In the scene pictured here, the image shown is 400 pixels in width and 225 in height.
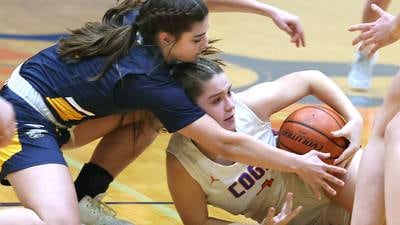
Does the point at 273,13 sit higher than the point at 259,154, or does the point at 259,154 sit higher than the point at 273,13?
the point at 273,13

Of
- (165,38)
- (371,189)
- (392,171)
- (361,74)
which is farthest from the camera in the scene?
(361,74)

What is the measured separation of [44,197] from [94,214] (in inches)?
17.9

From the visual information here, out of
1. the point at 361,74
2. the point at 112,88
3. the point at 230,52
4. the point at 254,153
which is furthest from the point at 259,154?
the point at 230,52

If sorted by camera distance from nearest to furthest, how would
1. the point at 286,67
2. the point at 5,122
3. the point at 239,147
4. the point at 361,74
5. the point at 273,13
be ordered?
the point at 5,122, the point at 239,147, the point at 273,13, the point at 361,74, the point at 286,67

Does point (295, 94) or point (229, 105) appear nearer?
point (229, 105)

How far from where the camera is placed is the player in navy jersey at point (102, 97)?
329cm

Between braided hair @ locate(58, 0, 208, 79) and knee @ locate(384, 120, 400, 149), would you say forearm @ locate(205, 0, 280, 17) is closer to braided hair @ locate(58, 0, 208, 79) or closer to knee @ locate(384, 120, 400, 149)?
braided hair @ locate(58, 0, 208, 79)

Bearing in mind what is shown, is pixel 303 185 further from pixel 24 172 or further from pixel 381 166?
pixel 24 172

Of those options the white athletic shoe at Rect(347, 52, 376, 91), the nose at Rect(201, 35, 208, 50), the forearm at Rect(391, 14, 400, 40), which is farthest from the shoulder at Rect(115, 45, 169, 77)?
the white athletic shoe at Rect(347, 52, 376, 91)

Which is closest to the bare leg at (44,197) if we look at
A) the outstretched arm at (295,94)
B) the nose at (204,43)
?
the nose at (204,43)

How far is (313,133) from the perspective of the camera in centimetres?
351

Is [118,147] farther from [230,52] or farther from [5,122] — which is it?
[230,52]

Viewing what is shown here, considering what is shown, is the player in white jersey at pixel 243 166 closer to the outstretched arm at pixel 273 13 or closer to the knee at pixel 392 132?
the outstretched arm at pixel 273 13

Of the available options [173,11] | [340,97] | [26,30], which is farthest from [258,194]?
[26,30]
